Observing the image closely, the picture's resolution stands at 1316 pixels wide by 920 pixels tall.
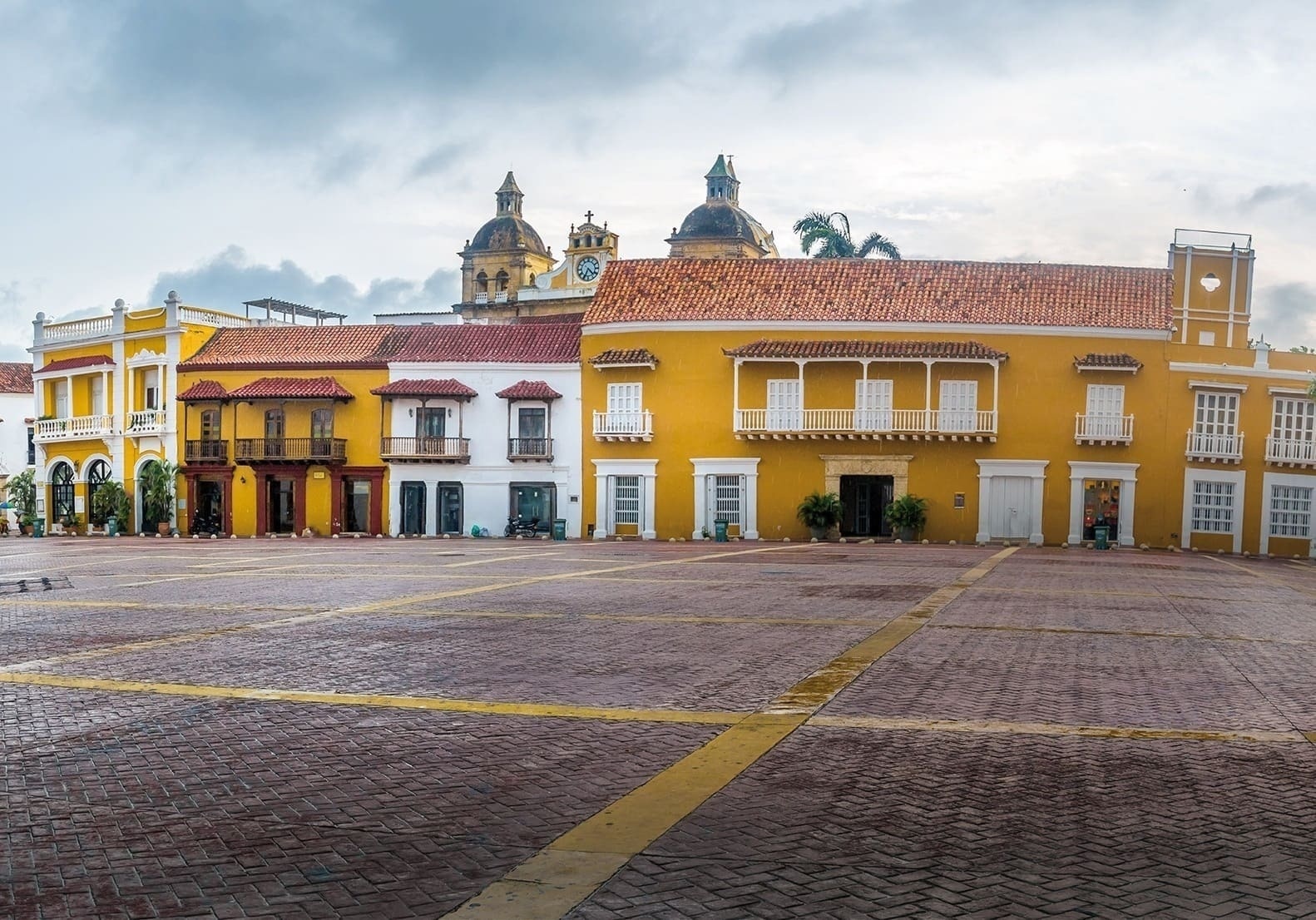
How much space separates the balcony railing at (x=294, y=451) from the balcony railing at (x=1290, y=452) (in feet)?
98.3

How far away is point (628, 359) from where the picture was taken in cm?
4081

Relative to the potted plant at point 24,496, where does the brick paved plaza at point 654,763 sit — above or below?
above

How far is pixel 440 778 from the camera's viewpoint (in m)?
7.30

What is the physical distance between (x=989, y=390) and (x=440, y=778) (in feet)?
114

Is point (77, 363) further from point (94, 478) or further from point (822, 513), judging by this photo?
point (822, 513)

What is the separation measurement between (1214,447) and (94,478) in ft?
133

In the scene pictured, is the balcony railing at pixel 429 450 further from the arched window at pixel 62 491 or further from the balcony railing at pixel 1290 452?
the balcony railing at pixel 1290 452

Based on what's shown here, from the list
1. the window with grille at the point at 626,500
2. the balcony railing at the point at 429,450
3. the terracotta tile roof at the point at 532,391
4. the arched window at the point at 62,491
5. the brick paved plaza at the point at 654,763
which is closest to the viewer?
the brick paved plaza at the point at 654,763

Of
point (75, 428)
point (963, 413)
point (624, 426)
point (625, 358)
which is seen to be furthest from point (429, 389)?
point (963, 413)

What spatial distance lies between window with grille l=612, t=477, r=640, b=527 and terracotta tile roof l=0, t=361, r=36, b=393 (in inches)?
1541

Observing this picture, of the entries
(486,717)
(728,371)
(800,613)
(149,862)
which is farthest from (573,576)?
(728,371)

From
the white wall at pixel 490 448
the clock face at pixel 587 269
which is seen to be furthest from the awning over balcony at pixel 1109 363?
the clock face at pixel 587 269

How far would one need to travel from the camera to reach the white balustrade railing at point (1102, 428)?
→ 3922cm

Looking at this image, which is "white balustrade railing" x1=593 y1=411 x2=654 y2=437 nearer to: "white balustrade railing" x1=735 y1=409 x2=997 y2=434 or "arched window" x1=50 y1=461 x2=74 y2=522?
"white balustrade railing" x1=735 y1=409 x2=997 y2=434
